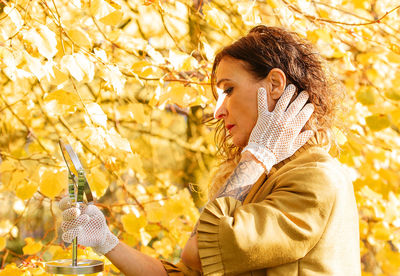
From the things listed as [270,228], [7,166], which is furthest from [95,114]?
[270,228]

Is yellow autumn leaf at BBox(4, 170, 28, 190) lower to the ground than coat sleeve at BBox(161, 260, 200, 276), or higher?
higher

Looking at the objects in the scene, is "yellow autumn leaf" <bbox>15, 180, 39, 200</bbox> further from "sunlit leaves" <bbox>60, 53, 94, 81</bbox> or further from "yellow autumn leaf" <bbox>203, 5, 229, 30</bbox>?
"yellow autumn leaf" <bbox>203, 5, 229, 30</bbox>

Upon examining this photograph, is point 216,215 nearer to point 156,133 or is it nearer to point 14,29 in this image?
point 14,29

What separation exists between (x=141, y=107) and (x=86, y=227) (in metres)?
0.74

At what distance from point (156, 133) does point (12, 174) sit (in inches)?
46.1

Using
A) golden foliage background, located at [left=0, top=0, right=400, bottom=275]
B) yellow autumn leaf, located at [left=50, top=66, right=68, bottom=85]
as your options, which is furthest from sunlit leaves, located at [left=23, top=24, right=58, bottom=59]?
yellow autumn leaf, located at [left=50, top=66, right=68, bottom=85]

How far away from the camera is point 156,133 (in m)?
2.83

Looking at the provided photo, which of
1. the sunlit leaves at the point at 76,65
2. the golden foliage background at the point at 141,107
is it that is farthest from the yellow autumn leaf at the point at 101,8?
the sunlit leaves at the point at 76,65

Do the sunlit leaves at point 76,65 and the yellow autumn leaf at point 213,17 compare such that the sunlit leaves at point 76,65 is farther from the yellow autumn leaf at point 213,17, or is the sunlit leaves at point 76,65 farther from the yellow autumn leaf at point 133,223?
the yellow autumn leaf at point 133,223

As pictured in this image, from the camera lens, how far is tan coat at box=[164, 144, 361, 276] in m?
1.01

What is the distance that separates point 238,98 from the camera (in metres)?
1.32

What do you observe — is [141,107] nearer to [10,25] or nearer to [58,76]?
[58,76]

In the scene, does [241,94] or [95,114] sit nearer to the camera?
[241,94]

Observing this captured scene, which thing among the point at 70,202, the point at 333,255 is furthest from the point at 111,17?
the point at 333,255
